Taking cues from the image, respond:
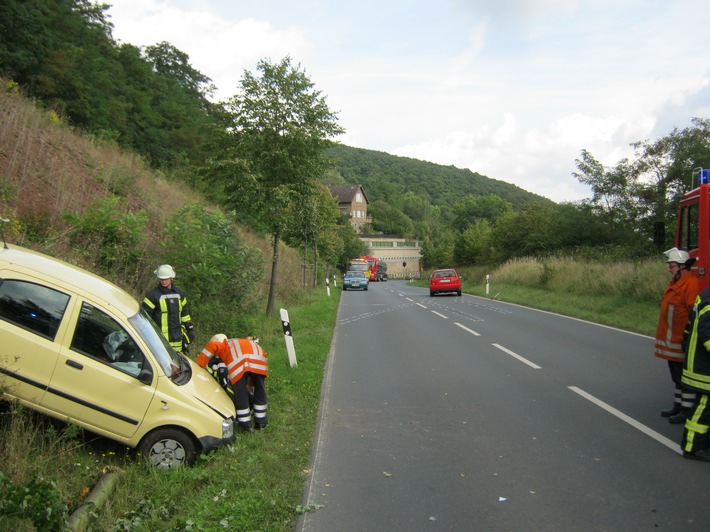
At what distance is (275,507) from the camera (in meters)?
4.23

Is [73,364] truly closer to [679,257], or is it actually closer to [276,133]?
[679,257]

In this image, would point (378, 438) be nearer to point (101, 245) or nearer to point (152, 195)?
point (101, 245)

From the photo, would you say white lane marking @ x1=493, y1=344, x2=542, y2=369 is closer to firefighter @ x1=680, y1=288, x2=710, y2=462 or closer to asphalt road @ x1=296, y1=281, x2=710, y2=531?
asphalt road @ x1=296, y1=281, x2=710, y2=531

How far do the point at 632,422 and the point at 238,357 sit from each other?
4.52 metres

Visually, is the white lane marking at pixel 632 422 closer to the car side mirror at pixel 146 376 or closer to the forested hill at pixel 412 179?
the car side mirror at pixel 146 376

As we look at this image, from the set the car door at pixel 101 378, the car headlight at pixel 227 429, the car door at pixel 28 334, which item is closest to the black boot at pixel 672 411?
the car headlight at pixel 227 429

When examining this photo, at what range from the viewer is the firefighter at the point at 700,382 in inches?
199

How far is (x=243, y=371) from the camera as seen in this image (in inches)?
236

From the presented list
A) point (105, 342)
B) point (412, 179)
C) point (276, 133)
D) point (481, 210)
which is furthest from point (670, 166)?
point (412, 179)

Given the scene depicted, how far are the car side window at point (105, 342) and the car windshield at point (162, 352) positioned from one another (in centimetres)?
16

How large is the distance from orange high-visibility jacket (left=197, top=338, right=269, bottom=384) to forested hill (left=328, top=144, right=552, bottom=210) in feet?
404

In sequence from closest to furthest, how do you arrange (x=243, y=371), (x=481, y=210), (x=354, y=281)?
1. (x=243, y=371)
2. (x=354, y=281)
3. (x=481, y=210)

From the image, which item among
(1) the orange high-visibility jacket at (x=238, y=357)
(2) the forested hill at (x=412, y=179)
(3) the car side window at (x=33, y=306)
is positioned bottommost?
(1) the orange high-visibility jacket at (x=238, y=357)

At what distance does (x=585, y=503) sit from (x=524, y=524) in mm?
650
